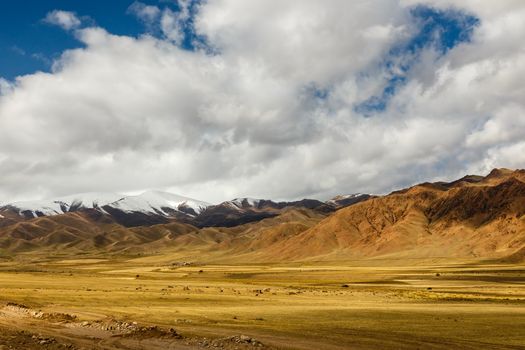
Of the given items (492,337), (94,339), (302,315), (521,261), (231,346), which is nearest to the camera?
(231,346)

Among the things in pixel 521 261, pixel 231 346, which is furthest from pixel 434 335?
pixel 521 261

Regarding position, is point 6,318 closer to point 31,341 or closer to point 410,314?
point 31,341

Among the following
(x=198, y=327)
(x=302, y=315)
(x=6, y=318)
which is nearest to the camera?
(x=198, y=327)

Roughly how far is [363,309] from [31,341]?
85.2ft

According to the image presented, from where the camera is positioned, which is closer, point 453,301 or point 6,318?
point 6,318

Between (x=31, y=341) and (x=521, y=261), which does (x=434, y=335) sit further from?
(x=521, y=261)

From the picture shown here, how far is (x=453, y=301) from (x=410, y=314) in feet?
50.9

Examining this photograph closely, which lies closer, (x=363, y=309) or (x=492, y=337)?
(x=492, y=337)

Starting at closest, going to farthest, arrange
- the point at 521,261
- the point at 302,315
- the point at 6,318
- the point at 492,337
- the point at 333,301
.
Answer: the point at 492,337
the point at 6,318
the point at 302,315
the point at 333,301
the point at 521,261

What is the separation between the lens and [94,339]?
27.2m

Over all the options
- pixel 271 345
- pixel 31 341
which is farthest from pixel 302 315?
pixel 31 341

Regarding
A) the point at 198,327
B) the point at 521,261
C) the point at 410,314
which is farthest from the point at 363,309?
the point at 521,261

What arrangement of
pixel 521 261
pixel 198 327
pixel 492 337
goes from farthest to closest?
pixel 521 261
pixel 198 327
pixel 492 337

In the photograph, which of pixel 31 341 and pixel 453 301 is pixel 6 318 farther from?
pixel 453 301
